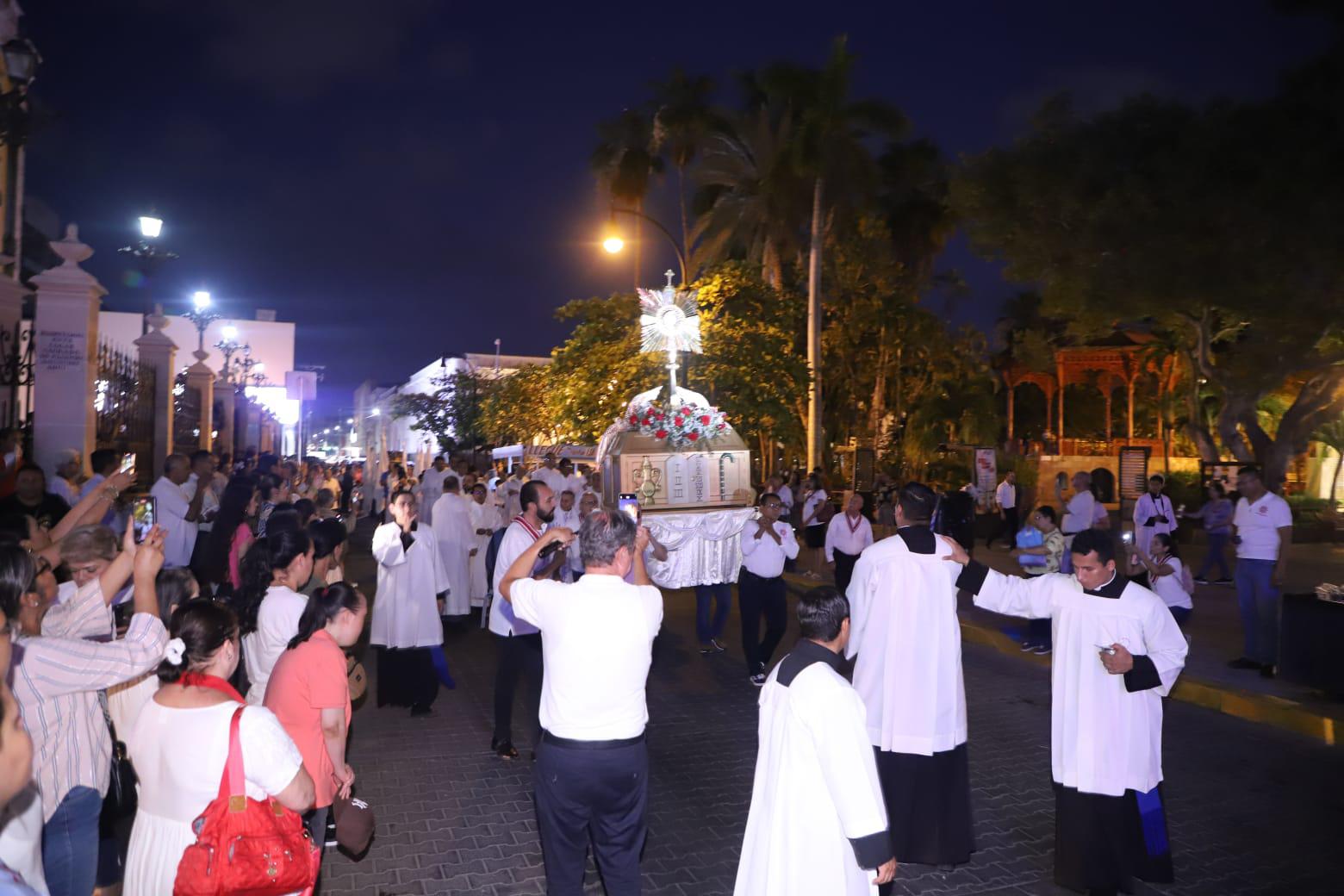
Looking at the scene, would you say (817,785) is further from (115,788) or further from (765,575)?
(765,575)

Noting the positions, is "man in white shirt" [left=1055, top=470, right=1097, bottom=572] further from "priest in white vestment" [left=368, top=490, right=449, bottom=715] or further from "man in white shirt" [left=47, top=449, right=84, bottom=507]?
"man in white shirt" [left=47, top=449, right=84, bottom=507]

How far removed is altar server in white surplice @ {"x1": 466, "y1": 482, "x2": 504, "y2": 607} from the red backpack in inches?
366

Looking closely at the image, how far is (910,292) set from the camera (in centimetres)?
3170

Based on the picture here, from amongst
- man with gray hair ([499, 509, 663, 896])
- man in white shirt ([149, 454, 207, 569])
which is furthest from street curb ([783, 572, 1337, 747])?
man in white shirt ([149, 454, 207, 569])

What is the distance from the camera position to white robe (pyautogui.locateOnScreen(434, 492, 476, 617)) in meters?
11.0

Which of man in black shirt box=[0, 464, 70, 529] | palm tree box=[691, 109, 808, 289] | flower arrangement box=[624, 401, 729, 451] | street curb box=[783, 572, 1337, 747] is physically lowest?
street curb box=[783, 572, 1337, 747]

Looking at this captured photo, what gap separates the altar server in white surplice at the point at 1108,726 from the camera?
4590mm

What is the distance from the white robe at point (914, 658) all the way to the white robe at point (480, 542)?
7813 mm

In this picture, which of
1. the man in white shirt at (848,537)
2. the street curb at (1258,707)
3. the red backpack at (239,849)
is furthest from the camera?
the man in white shirt at (848,537)

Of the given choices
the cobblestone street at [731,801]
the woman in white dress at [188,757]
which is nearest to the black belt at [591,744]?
the woman in white dress at [188,757]

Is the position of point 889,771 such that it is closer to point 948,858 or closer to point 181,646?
point 948,858

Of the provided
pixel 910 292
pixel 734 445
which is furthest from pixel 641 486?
pixel 910 292

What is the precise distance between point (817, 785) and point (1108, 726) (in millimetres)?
2057

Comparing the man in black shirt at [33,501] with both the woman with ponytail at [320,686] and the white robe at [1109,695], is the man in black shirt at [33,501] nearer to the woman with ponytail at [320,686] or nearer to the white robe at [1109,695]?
the woman with ponytail at [320,686]
